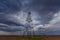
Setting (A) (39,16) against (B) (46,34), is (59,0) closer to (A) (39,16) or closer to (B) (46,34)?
(A) (39,16)

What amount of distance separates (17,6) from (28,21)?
0.40 meters

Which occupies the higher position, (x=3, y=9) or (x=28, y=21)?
(x=3, y=9)

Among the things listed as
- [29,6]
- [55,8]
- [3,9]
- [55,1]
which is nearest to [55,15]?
[55,8]

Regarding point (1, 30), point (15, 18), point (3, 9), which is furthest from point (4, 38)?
point (3, 9)

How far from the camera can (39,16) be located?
2.14m

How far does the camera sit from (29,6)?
2.11m

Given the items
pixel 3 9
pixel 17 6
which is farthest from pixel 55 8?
pixel 3 9

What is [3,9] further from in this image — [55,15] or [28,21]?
[55,15]

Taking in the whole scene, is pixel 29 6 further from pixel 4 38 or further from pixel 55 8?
pixel 4 38

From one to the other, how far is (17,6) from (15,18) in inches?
10.3

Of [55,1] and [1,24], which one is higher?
[55,1]

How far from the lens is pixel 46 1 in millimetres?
2143

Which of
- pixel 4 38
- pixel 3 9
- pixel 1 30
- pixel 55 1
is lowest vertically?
pixel 4 38

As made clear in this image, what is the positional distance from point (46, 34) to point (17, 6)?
87 cm
